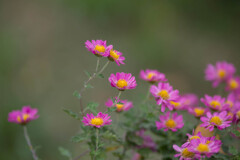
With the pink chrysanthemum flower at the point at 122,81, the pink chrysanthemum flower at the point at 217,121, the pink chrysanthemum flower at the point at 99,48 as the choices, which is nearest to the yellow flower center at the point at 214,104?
the pink chrysanthemum flower at the point at 217,121

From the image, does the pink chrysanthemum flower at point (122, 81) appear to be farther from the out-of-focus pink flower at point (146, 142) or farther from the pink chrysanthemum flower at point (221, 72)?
the pink chrysanthemum flower at point (221, 72)

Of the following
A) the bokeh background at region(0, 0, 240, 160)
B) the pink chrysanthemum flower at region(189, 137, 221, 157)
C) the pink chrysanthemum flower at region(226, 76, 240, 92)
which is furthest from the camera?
the bokeh background at region(0, 0, 240, 160)

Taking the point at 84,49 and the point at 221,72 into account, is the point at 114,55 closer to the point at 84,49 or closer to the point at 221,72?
the point at 221,72

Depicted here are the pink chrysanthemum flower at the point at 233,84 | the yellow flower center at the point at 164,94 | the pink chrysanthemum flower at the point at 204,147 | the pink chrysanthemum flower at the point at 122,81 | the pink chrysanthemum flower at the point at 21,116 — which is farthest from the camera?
the pink chrysanthemum flower at the point at 233,84

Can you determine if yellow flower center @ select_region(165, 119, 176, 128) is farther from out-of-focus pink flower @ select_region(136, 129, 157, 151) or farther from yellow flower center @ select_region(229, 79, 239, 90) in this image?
yellow flower center @ select_region(229, 79, 239, 90)

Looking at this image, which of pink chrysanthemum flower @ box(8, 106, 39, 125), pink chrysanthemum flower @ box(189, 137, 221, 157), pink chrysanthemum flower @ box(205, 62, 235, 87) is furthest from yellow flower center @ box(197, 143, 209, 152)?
pink chrysanthemum flower @ box(205, 62, 235, 87)

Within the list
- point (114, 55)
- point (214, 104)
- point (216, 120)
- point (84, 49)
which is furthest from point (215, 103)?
point (84, 49)

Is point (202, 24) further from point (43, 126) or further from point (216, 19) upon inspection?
point (43, 126)
